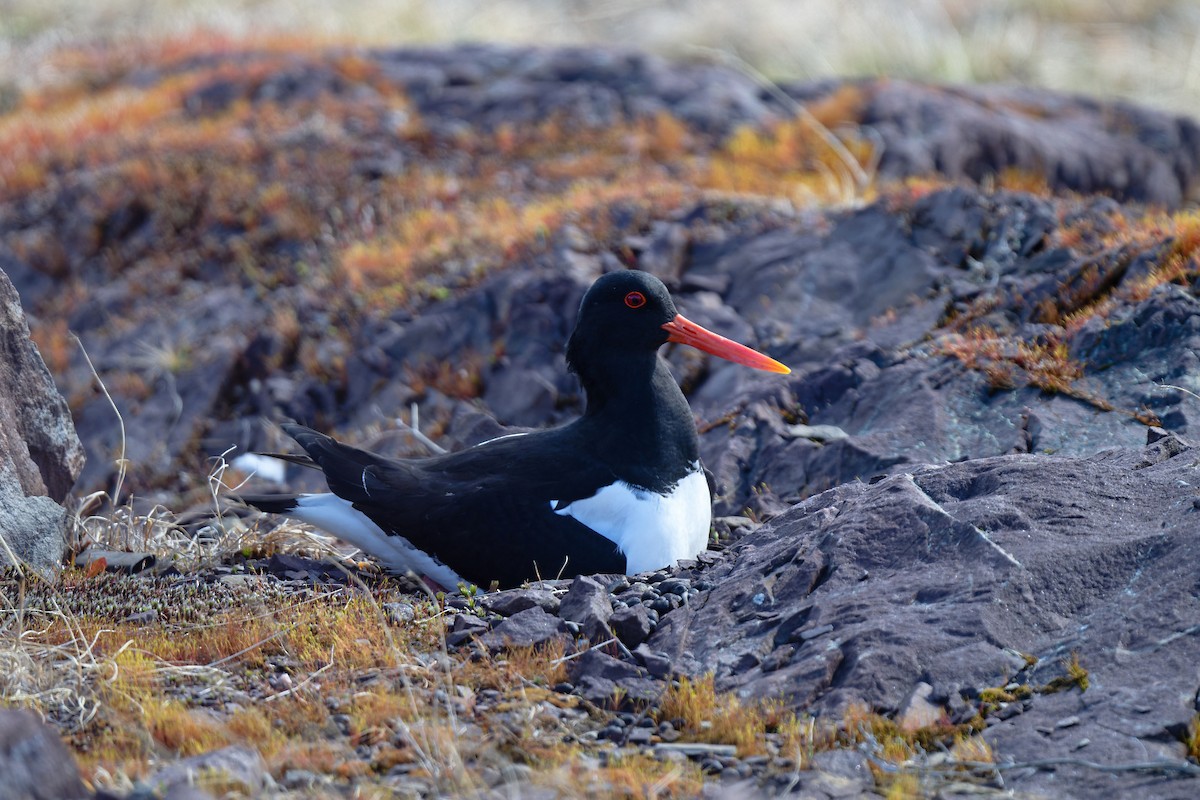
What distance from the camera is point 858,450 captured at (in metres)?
7.67

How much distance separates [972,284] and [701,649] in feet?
17.7

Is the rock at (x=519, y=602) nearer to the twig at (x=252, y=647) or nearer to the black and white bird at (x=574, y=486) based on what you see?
the black and white bird at (x=574, y=486)

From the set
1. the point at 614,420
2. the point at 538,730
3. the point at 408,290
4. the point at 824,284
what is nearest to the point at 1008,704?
the point at 538,730

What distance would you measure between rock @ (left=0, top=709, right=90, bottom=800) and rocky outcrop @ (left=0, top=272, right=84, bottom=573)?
266cm

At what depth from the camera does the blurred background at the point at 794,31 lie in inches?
798

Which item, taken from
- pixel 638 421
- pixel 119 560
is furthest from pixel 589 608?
pixel 119 560

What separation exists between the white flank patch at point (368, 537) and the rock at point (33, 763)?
305cm

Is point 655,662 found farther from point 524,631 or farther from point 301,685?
point 301,685

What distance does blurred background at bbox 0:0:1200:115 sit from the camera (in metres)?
20.3

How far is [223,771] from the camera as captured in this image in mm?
4234

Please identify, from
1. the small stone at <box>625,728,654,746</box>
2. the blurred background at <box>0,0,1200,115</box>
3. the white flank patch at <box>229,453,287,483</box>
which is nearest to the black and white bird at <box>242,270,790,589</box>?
the small stone at <box>625,728,654,746</box>

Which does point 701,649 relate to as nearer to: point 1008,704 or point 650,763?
point 650,763

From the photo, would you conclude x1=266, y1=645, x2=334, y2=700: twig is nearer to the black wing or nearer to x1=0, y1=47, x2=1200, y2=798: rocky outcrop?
x1=0, y1=47, x2=1200, y2=798: rocky outcrop

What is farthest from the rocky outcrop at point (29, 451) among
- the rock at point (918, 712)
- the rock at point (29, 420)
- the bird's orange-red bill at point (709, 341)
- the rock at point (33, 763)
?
the rock at point (918, 712)
